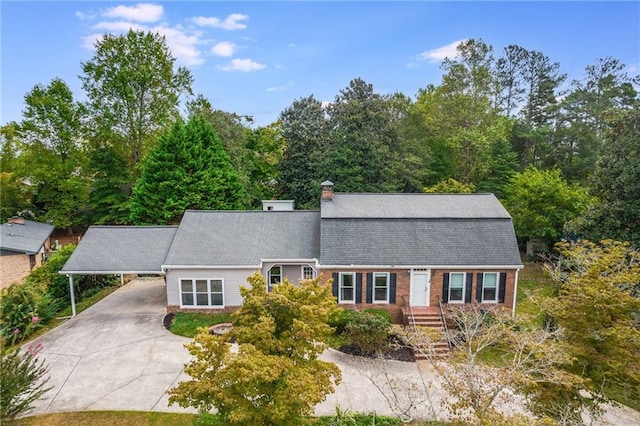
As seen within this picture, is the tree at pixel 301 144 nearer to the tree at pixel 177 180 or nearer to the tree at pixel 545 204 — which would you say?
the tree at pixel 177 180

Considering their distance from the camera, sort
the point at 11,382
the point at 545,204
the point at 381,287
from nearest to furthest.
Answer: the point at 11,382, the point at 381,287, the point at 545,204

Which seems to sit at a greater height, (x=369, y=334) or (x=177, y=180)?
(x=177, y=180)

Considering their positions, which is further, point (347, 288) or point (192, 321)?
point (347, 288)

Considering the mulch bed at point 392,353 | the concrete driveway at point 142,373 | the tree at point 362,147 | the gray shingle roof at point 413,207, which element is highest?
the tree at point 362,147

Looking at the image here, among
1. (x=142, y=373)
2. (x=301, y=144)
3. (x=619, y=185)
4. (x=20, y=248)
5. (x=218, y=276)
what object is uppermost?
(x=301, y=144)

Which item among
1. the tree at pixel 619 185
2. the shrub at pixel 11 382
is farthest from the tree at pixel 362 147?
the shrub at pixel 11 382

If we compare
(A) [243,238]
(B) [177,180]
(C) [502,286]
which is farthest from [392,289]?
(B) [177,180]

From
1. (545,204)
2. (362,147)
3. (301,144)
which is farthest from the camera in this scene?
(301,144)

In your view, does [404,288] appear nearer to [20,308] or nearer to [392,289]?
[392,289]
